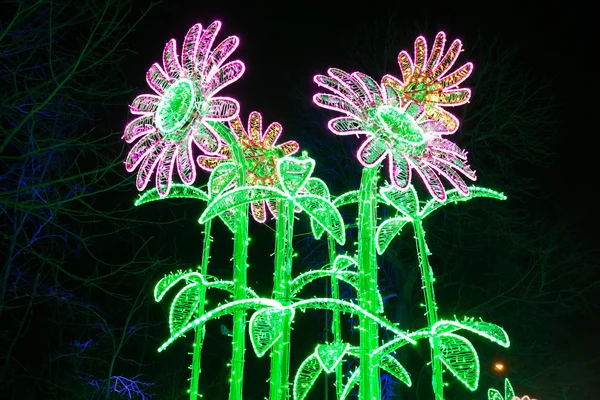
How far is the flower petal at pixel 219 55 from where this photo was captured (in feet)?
19.5

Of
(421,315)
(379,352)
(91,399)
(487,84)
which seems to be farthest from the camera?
(421,315)

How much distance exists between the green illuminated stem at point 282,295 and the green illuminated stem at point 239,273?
0.29 meters

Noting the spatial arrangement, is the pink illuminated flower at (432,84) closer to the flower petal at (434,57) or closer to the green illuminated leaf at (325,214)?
the flower petal at (434,57)

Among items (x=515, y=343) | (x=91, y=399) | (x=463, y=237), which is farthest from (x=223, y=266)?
(x=515, y=343)

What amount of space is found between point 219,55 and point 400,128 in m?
2.00

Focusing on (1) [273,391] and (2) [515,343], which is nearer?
(1) [273,391]

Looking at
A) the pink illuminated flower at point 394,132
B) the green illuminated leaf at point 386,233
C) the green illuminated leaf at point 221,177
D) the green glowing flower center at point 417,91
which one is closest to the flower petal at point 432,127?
the pink illuminated flower at point 394,132

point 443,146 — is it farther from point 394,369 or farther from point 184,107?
point 184,107

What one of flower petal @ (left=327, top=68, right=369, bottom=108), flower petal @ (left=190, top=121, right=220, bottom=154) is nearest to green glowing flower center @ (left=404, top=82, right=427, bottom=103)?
flower petal @ (left=327, top=68, right=369, bottom=108)

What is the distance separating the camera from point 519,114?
1245 centimetres

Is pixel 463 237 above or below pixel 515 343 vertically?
above

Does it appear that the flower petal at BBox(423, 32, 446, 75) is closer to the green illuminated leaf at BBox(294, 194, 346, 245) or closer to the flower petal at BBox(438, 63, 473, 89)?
the flower petal at BBox(438, 63, 473, 89)

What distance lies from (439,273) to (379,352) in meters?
9.09

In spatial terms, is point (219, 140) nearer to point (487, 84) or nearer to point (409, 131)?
point (409, 131)
